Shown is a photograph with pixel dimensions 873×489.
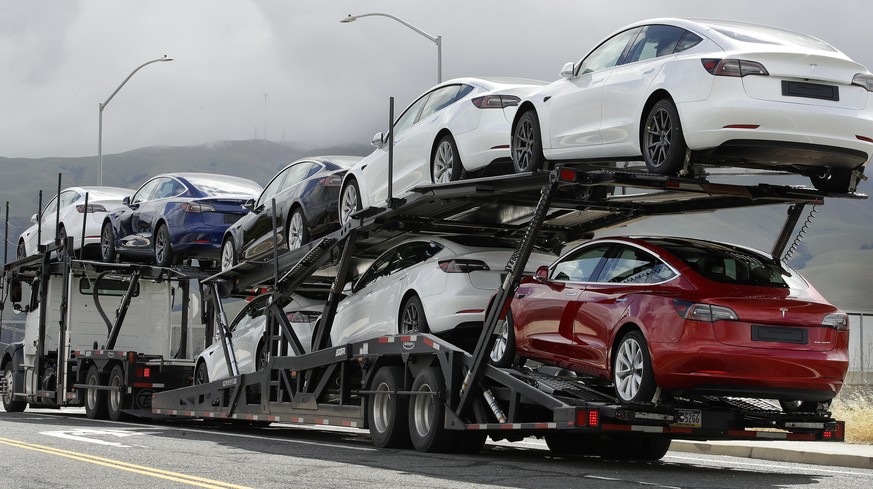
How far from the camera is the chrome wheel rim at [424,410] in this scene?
12241mm

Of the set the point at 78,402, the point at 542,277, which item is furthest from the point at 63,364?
the point at 542,277

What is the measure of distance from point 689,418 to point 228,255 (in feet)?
32.9

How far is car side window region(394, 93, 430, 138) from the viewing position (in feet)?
46.4

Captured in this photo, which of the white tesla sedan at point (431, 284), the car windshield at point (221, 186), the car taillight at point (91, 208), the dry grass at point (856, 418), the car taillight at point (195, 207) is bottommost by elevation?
the dry grass at point (856, 418)

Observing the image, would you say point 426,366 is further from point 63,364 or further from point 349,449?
point 63,364

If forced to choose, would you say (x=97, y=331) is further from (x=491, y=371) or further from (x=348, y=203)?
(x=491, y=371)

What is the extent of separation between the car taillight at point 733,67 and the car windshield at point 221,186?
11553 mm

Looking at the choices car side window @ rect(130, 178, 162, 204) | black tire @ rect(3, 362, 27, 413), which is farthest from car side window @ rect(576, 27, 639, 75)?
black tire @ rect(3, 362, 27, 413)

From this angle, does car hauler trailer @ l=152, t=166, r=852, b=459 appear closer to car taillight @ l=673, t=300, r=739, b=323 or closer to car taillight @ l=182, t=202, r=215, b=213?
car taillight @ l=673, t=300, r=739, b=323

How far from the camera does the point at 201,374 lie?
1909cm

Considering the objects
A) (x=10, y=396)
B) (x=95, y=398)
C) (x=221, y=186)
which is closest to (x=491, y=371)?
(x=221, y=186)

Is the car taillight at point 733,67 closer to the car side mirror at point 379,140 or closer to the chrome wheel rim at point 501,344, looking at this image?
the chrome wheel rim at point 501,344

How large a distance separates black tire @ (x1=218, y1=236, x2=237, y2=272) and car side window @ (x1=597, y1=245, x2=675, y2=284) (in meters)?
8.58

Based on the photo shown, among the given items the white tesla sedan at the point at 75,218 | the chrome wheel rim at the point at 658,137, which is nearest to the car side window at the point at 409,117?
the chrome wheel rim at the point at 658,137
